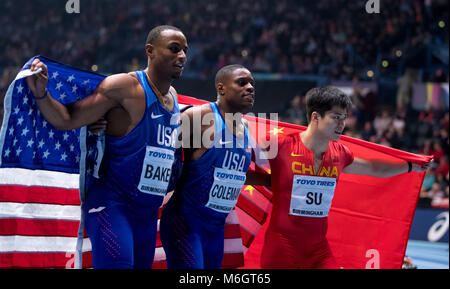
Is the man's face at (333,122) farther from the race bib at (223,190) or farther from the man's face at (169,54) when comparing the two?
the man's face at (169,54)

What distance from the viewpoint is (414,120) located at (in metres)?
15.0

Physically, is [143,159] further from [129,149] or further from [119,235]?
[119,235]

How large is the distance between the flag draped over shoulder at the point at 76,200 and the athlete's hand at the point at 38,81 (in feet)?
0.19

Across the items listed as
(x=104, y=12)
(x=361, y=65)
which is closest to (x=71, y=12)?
(x=104, y=12)

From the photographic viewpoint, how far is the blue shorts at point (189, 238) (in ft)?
12.2

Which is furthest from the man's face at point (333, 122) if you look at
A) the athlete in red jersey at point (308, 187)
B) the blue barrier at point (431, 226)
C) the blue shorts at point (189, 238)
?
the blue barrier at point (431, 226)

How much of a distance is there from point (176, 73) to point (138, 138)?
0.52 meters

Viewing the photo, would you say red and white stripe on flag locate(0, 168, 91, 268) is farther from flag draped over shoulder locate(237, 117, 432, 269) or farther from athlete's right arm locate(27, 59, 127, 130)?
flag draped over shoulder locate(237, 117, 432, 269)

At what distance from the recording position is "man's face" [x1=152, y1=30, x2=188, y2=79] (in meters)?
3.65

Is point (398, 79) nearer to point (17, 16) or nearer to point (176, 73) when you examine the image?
point (176, 73)

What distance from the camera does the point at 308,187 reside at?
14.0 feet

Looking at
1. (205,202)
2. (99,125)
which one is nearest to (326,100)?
(205,202)

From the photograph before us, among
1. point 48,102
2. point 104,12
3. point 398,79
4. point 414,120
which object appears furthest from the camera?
point 104,12

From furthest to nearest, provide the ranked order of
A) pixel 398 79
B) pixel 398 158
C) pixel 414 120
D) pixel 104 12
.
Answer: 1. pixel 104 12
2. pixel 398 79
3. pixel 414 120
4. pixel 398 158
